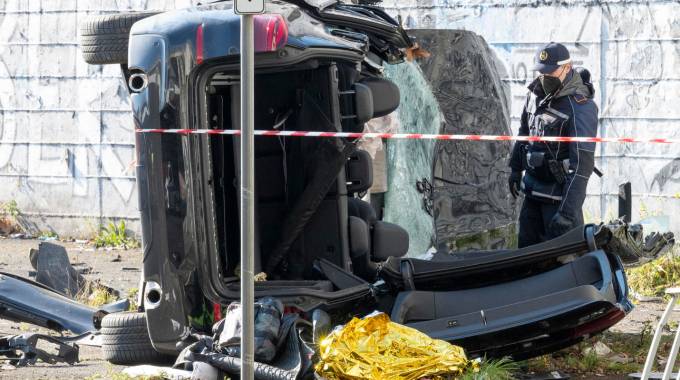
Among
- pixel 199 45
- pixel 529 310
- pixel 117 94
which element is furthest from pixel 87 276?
pixel 529 310

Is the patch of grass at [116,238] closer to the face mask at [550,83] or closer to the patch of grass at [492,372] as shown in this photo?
the face mask at [550,83]

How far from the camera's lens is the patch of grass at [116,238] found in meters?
12.5

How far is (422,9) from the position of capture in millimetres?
11289

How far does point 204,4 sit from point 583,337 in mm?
2642

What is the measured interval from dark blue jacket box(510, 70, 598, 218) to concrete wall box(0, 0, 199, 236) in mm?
5907

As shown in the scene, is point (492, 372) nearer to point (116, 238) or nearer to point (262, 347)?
point (262, 347)

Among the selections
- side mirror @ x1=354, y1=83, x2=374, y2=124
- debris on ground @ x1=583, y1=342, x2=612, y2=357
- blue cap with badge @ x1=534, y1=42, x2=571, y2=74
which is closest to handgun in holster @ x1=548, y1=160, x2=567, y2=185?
blue cap with badge @ x1=534, y1=42, x2=571, y2=74

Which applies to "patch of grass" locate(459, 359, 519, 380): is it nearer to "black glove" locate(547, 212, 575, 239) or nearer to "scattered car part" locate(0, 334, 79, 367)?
"black glove" locate(547, 212, 575, 239)

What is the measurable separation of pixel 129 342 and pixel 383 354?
1501mm

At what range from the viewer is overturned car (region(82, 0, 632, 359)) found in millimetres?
5660

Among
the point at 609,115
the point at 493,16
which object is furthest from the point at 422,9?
the point at 609,115

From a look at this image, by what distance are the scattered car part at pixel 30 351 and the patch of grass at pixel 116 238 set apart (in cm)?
587

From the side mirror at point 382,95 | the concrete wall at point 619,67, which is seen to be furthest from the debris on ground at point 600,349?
the concrete wall at point 619,67

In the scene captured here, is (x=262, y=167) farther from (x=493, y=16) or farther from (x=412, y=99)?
(x=493, y=16)
